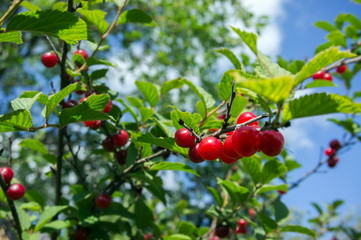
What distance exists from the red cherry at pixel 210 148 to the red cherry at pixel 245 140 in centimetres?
11

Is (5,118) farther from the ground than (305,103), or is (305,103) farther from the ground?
(305,103)

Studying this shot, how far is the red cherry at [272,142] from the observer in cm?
95

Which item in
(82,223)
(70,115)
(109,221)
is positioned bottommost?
(109,221)

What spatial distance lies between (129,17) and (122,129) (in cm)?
70

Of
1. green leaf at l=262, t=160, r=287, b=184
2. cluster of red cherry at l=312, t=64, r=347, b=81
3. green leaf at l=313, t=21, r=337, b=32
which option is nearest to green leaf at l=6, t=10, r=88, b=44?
green leaf at l=262, t=160, r=287, b=184

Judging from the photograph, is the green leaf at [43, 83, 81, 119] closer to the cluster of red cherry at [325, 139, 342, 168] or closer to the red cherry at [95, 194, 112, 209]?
the red cherry at [95, 194, 112, 209]

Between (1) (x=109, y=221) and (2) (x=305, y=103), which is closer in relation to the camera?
(2) (x=305, y=103)

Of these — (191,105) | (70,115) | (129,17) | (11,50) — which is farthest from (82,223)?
(191,105)

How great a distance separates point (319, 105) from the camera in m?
0.82

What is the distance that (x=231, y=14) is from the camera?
847cm

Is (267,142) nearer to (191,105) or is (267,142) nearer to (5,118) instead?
(5,118)

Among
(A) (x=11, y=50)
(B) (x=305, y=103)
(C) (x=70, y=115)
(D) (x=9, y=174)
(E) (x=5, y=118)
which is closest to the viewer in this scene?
(B) (x=305, y=103)

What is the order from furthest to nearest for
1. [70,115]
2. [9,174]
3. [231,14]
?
[231,14] < [9,174] < [70,115]

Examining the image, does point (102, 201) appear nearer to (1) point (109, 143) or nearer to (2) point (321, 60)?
(1) point (109, 143)
